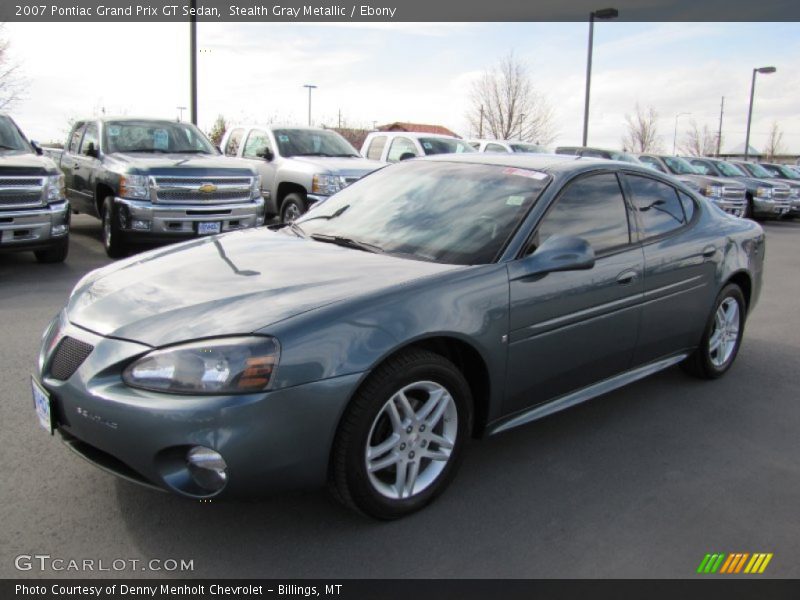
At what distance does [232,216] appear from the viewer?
9.91m

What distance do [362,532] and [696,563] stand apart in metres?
1.34

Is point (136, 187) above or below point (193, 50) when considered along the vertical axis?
below

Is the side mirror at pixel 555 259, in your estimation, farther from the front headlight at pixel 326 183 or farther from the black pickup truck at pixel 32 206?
the front headlight at pixel 326 183

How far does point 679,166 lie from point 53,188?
16950 mm

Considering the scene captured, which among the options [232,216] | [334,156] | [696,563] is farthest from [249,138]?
[696,563]

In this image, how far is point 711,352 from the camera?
5051mm

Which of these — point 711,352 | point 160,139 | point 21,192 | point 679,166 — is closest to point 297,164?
Answer: point 160,139

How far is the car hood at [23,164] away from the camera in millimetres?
8195

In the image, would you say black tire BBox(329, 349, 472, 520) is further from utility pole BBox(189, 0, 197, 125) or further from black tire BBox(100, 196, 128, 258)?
utility pole BBox(189, 0, 197, 125)

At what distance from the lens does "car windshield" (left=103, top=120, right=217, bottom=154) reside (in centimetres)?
1045

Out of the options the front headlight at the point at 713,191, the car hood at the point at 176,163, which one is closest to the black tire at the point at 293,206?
the car hood at the point at 176,163

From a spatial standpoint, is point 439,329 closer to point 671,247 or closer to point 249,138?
point 671,247

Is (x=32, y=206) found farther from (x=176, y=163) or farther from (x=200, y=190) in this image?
(x=200, y=190)

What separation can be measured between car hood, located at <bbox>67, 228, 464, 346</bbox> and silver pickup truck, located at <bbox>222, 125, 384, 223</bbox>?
703 centimetres
